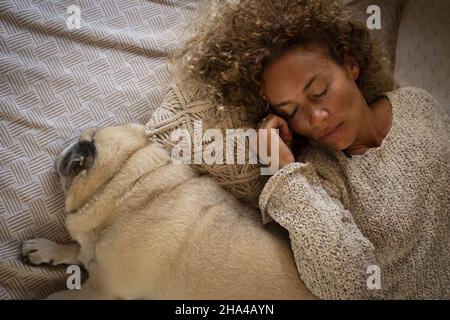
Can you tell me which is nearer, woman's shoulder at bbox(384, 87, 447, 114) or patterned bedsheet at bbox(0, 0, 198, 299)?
patterned bedsheet at bbox(0, 0, 198, 299)

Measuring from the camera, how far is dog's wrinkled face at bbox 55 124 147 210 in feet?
3.76

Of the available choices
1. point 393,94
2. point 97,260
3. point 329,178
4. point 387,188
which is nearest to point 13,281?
point 97,260

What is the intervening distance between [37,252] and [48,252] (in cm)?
3

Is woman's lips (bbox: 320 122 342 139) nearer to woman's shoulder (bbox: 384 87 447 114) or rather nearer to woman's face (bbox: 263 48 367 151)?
woman's face (bbox: 263 48 367 151)

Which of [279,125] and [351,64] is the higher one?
[351,64]

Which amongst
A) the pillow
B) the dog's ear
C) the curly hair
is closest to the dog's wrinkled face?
the dog's ear

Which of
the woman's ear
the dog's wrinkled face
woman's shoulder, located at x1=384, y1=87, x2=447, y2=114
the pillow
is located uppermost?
the pillow

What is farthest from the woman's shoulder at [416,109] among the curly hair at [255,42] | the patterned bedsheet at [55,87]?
the patterned bedsheet at [55,87]

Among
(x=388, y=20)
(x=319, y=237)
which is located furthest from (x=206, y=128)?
(x=388, y=20)

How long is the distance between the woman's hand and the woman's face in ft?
0.09

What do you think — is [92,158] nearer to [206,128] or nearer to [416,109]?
[206,128]

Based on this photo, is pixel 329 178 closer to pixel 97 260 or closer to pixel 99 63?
pixel 97 260

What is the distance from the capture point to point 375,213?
3.81ft

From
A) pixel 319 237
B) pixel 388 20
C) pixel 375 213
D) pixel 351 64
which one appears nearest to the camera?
pixel 319 237
